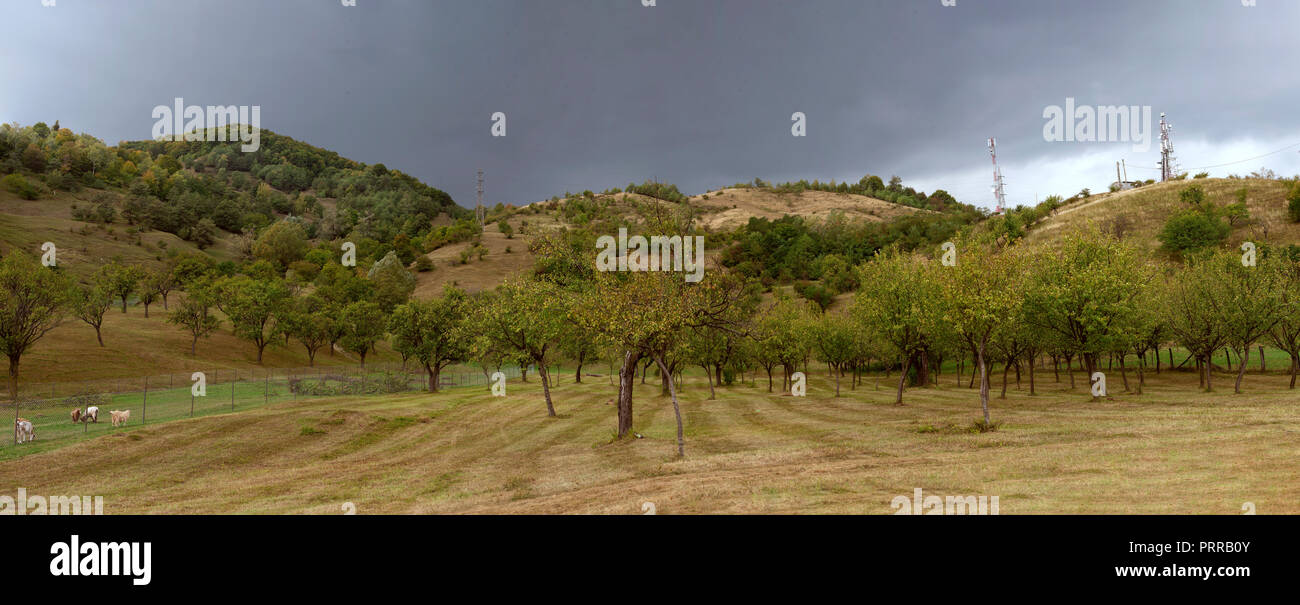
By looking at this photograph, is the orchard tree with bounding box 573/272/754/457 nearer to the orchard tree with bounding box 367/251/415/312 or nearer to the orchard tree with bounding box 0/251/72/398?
the orchard tree with bounding box 0/251/72/398

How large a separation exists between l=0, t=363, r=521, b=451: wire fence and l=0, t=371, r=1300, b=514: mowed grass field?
28.6 ft

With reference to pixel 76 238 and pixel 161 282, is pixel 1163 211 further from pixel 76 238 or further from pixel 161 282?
pixel 76 238

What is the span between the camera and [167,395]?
50.9 m

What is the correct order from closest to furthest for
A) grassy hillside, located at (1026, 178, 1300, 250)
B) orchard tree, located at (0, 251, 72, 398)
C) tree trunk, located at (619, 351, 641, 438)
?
tree trunk, located at (619, 351, 641, 438)
orchard tree, located at (0, 251, 72, 398)
grassy hillside, located at (1026, 178, 1300, 250)

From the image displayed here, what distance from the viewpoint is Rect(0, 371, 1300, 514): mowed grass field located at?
14.0 m

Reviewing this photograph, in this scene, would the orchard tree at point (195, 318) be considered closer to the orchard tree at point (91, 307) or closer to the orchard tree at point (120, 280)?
the orchard tree at point (91, 307)

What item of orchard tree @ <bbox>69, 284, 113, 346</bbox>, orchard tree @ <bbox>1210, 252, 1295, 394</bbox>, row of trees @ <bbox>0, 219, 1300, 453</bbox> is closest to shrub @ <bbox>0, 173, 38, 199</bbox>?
orchard tree @ <bbox>69, 284, 113, 346</bbox>

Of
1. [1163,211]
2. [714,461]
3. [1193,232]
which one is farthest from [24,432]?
[1163,211]

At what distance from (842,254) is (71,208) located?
213 m
